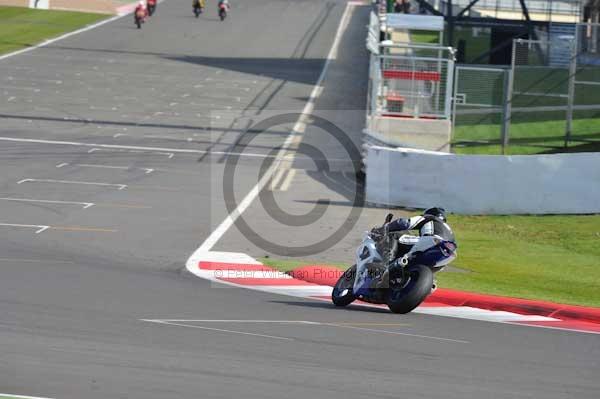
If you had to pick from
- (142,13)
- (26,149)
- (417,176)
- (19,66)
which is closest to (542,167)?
(417,176)

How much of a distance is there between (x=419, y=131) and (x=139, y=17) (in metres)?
36.2

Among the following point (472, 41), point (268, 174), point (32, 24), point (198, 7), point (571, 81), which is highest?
point (571, 81)

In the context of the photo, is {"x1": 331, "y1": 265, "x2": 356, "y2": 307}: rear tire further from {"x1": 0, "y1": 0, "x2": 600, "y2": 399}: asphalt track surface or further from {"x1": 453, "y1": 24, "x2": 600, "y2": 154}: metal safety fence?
{"x1": 453, "y1": 24, "x2": 600, "y2": 154}: metal safety fence

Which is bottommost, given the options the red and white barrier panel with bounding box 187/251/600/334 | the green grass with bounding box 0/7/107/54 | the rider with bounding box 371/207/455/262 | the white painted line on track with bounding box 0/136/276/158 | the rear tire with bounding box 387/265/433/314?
the white painted line on track with bounding box 0/136/276/158

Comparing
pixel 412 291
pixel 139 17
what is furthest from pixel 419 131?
pixel 139 17

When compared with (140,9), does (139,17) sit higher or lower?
lower

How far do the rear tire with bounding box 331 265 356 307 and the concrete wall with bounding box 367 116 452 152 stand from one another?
54.3 feet

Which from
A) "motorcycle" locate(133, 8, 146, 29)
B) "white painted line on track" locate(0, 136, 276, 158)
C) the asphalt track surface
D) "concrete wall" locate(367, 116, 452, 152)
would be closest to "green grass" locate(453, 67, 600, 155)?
"concrete wall" locate(367, 116, 452, 152)

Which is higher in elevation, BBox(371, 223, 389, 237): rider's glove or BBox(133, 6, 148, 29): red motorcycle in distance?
BBox(371, 223, 389, 237): rider's glove

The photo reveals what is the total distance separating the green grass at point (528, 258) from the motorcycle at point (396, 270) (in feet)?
8.39

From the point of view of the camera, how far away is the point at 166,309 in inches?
504

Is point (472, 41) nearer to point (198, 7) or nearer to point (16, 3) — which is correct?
point (198, 7)

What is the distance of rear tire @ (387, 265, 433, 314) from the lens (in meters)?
12.8

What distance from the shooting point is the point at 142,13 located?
6406cm
